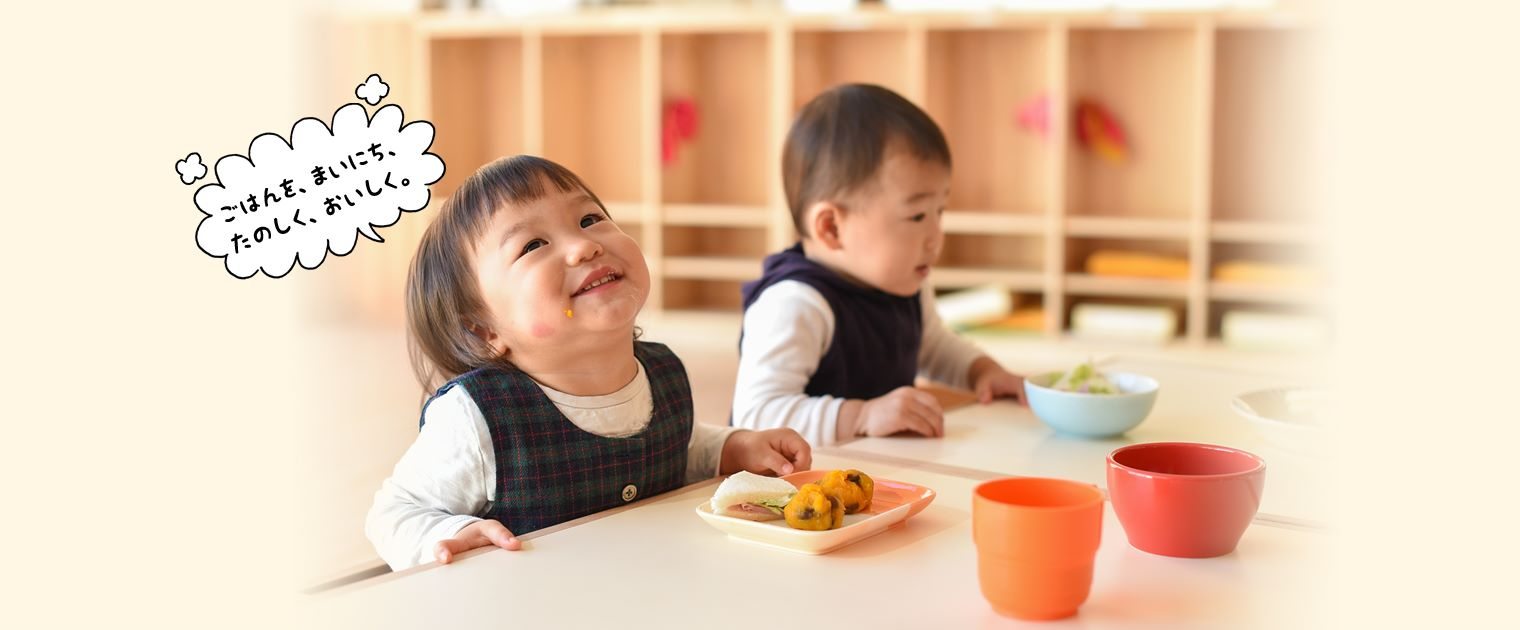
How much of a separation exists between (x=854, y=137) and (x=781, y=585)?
0.95m

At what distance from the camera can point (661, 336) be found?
13.3 feet

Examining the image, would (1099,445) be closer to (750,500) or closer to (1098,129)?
(750,500)

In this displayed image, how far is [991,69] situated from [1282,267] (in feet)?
3.33

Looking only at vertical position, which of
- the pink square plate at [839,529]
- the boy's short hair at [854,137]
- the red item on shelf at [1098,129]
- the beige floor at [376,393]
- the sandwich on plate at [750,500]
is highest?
the red item on shelf at [1098,129]

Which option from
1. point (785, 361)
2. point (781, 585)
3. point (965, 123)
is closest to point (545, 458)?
point (781, 585)

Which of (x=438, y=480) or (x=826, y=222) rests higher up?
(x=826, y=222)

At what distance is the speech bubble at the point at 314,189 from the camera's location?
1.32 metres

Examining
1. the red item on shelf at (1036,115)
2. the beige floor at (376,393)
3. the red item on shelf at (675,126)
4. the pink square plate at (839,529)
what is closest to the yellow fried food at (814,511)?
the pink square plate at (839,529)

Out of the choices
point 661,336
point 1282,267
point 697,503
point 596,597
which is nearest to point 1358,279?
point 1282,267

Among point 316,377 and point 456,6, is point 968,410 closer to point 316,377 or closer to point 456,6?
point 316,377

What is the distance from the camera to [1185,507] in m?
0.95

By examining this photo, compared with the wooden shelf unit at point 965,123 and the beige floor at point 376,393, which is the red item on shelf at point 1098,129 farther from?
the beige floor at point 376,393

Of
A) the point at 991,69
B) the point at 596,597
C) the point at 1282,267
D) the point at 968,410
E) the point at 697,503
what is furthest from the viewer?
the point at 991,69

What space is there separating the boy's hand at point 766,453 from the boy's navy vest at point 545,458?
85 millimetres
